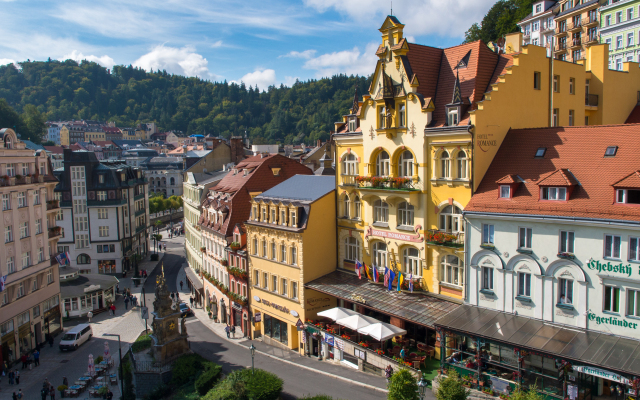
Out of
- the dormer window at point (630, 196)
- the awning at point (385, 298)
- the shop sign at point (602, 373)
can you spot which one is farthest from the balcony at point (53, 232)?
the dormer window at point (630, 196)

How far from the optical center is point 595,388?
984 inches

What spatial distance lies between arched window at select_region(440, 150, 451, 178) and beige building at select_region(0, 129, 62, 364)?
132 feet

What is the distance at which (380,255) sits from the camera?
39.5 m

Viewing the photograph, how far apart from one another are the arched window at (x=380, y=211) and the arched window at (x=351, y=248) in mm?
4065

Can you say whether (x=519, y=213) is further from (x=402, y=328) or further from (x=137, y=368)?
(x=137, y=368)

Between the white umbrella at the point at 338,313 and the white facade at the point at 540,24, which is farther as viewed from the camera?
the white facade at the point at 540,24

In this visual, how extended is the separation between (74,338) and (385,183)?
3618 centimetres

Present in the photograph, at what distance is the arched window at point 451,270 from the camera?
33.2m

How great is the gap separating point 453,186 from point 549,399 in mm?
13920

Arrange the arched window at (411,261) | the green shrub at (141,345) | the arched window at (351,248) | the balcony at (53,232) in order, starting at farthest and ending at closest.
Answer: the balcony at (53,232) < the arched window at (351,248) < the green shrub at (141,345) < the arched window at (411,261)

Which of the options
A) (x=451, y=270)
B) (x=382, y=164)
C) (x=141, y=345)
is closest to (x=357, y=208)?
(x=382, y=164)

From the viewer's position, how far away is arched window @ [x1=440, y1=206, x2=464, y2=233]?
3285 centimetres

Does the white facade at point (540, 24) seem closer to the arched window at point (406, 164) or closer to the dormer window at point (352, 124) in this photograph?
the dormer window at point (352, 124)

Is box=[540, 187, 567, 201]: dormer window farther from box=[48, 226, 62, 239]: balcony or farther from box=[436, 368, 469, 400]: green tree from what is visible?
box=[48, 226, 62, 239]: balcony
